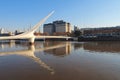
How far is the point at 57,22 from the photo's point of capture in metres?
98.6

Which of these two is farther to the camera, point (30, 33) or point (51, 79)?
point (30, 33)

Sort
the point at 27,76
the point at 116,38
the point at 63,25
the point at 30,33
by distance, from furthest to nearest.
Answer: the point at 63,25, the point at 116,38, the point at 30,33, the point at 27,76

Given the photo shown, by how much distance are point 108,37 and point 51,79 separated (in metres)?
47.8

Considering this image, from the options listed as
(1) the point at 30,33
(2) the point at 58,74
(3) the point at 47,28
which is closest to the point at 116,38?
(1) the point at 30,33

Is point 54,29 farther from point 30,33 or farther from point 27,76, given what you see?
point 27,76

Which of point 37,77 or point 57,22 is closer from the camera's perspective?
point 37,77

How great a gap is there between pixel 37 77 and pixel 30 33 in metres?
29.3

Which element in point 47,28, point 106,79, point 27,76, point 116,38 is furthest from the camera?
point 47,28

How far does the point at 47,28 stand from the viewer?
102188 millimetres

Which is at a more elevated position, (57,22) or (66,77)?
(57,22)

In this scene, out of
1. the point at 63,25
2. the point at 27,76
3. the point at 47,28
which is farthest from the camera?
the point at 47,28

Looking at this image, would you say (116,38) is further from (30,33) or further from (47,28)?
(47,28)

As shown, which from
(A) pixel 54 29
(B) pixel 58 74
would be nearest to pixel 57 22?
(A) pixel 54 29

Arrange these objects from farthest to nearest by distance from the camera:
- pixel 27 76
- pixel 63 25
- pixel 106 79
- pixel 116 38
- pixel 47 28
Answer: pixel 47 28 < pixel 63 25 < pixel 116 38 < pixel 27 76 < pixel 106 79
